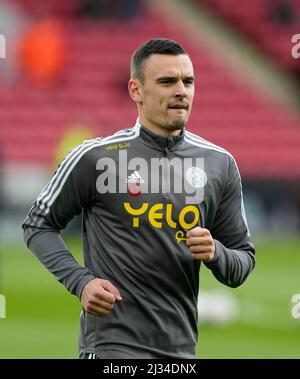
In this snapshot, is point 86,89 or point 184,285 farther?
point 86,89

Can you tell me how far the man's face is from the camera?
4.79 m

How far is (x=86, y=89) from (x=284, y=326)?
11803 mm

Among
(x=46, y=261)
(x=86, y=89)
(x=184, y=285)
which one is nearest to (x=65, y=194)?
(x=46, y=261)

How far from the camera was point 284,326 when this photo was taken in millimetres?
12320

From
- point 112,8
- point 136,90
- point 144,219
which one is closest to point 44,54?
point 112,8

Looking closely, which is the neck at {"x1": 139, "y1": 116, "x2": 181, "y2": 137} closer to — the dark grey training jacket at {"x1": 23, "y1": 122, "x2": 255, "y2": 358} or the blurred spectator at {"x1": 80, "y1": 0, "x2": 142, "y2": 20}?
the dark grey training jacket at {"x1": 23, "y1": 122, "x2": 255, "y2": 358}

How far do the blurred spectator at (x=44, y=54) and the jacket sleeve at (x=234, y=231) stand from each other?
17.8 meters

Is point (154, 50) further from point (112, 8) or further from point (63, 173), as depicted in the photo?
point (112, 8)

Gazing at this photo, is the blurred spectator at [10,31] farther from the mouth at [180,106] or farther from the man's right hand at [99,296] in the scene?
the man's right hand at [99,296]

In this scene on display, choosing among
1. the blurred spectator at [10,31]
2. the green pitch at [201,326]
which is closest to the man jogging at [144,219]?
the green pitch at [201,326]

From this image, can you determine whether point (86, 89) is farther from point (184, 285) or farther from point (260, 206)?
point (184, 285)

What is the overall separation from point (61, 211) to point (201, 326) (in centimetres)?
746

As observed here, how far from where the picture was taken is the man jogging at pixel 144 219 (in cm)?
480
